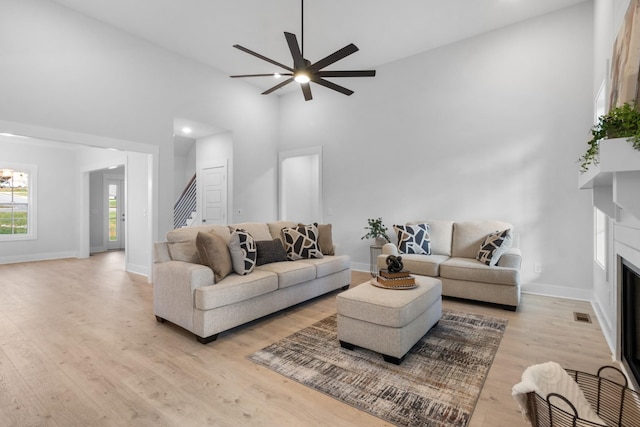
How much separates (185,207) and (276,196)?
2893mm

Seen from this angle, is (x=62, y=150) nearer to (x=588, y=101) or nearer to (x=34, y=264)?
(x=34, y=264)

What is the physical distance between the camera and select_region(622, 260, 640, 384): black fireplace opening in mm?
1877

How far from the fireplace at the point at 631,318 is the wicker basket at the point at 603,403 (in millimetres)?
702

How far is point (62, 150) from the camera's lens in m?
7.49

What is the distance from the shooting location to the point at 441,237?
4535 millimetres

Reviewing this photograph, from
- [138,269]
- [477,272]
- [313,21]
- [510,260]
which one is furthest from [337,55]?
[138,269]

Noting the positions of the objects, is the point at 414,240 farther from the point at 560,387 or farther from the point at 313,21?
the point at 313,21

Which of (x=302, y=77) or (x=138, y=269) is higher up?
(x=302, y=77)

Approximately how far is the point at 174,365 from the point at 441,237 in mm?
3712

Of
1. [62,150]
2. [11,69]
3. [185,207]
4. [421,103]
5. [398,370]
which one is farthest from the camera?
[185,207]

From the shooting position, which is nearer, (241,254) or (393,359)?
(393,359)

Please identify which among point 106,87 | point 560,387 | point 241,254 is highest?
point 106,87

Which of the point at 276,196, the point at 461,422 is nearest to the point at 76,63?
the point at 276,196

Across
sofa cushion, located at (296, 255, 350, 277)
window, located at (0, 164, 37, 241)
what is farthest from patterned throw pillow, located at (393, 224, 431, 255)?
window, located at (0, 164, 37, 241)
